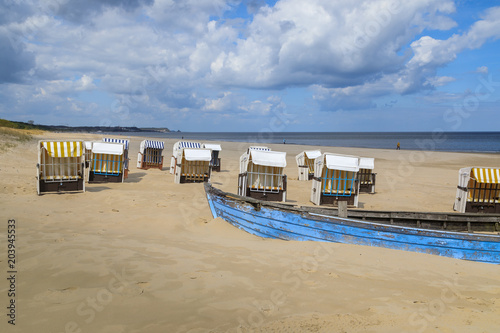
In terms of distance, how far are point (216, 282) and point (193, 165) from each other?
37.6ft

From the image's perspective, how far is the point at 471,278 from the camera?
6.09m

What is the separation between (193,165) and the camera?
16172 millimetres

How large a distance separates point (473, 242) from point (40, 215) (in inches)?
376

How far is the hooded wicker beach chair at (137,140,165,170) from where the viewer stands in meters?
21.7

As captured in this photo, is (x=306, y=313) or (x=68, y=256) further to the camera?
(x=68, y=256)

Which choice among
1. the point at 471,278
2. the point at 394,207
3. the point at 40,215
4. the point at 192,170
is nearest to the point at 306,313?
the point at 471,278

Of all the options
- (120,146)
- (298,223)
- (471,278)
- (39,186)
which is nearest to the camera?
(471,278)

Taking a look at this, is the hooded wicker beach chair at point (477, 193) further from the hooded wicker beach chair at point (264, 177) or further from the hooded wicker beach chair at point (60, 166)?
the hooded wicker beach chair at point (60, 166)

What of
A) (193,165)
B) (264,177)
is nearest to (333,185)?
(264,177)

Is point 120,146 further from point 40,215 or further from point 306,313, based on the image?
point 306,313

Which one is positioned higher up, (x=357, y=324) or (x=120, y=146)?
(x=120, y=146)

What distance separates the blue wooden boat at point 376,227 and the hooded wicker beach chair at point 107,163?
7303mm

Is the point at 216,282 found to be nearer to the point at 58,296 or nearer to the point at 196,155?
the point at 58,296

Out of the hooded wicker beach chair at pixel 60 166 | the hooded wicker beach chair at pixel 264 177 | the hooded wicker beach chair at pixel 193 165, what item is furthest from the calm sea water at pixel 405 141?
the hooded wicker beach chair at pixel 60 166
